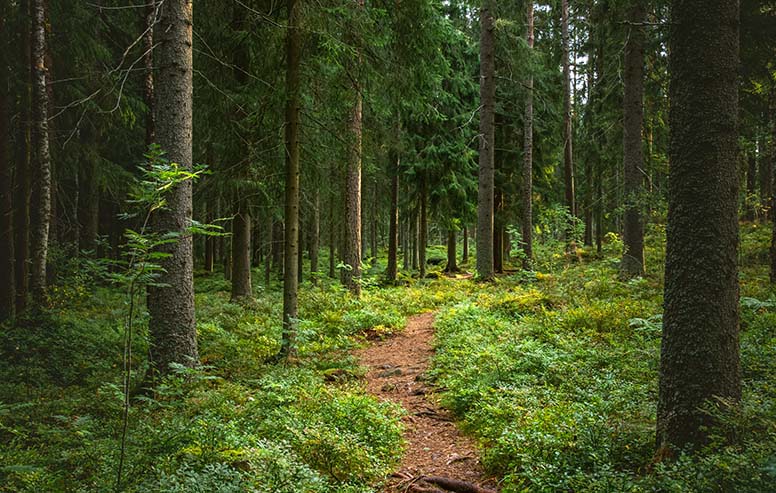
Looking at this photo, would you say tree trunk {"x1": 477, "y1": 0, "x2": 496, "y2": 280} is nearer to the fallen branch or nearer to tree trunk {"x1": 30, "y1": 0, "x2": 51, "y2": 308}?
the fallen branch

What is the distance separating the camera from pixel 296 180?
7.94 meters

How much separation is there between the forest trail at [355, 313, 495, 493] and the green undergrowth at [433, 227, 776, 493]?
26cm

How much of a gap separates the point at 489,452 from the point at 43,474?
424cm

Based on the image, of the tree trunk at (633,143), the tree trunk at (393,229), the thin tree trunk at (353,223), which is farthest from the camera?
the tree trunk at (393,229)

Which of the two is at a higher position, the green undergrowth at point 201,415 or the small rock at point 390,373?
the green undergrowth at point 201,415

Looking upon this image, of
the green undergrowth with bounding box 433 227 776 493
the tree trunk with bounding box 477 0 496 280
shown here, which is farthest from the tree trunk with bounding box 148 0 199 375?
the tree trunk with bounding box 477 0 496 280

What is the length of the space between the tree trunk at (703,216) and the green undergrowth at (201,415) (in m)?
3.09

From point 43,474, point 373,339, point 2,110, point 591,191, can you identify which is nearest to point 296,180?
point 373,339

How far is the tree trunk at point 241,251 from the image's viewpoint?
12.4m

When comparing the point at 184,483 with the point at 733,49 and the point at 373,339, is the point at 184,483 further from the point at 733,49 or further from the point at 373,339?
the point at 373,339

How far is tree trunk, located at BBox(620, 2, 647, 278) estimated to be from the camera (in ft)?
38.7

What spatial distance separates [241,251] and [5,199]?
19.8 feet

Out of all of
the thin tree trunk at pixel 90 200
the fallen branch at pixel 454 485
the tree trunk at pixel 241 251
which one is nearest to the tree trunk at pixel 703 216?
the fallen branch at pixel 454 485

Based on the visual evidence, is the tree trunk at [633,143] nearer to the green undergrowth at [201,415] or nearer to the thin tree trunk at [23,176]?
the green undergrowth at [201,415]
